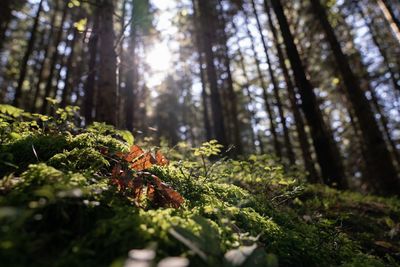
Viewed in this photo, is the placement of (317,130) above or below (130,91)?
below

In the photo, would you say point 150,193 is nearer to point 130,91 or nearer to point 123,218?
point 123,218

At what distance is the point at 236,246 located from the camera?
2.07 meters

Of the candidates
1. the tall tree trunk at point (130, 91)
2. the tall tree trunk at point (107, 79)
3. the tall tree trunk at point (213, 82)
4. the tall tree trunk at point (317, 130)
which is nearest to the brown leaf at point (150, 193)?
the tall tree trunk at point (107, 79)

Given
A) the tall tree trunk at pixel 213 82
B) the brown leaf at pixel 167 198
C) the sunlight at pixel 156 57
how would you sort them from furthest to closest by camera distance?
1. the sunlight at pixel 156 57
2. the tall tree trunk at pixel 213 82
3. the brown leaf at pixel 167 198

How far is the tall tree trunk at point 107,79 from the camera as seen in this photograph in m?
6.50

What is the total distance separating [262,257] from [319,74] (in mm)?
22237

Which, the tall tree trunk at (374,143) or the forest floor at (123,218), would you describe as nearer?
the forest floor at (123,218)

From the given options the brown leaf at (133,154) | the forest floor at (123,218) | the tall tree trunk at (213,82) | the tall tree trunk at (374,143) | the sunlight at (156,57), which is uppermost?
the sunlight at (156,57)

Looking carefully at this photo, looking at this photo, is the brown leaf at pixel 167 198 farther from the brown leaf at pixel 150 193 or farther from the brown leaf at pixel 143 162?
the brown leaf at pixel 143 162

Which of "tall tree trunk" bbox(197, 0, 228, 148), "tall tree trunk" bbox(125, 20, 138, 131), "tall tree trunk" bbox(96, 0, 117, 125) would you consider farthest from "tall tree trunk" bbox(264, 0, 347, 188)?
"tall tree trunk" bbox(125, 20, 138, 131)

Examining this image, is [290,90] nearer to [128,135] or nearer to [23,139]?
[128,135]

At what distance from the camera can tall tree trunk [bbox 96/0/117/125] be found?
6.50 m

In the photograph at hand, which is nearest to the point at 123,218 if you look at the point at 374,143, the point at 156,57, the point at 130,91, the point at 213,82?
the point at 374,143

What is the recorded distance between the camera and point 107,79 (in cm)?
654
